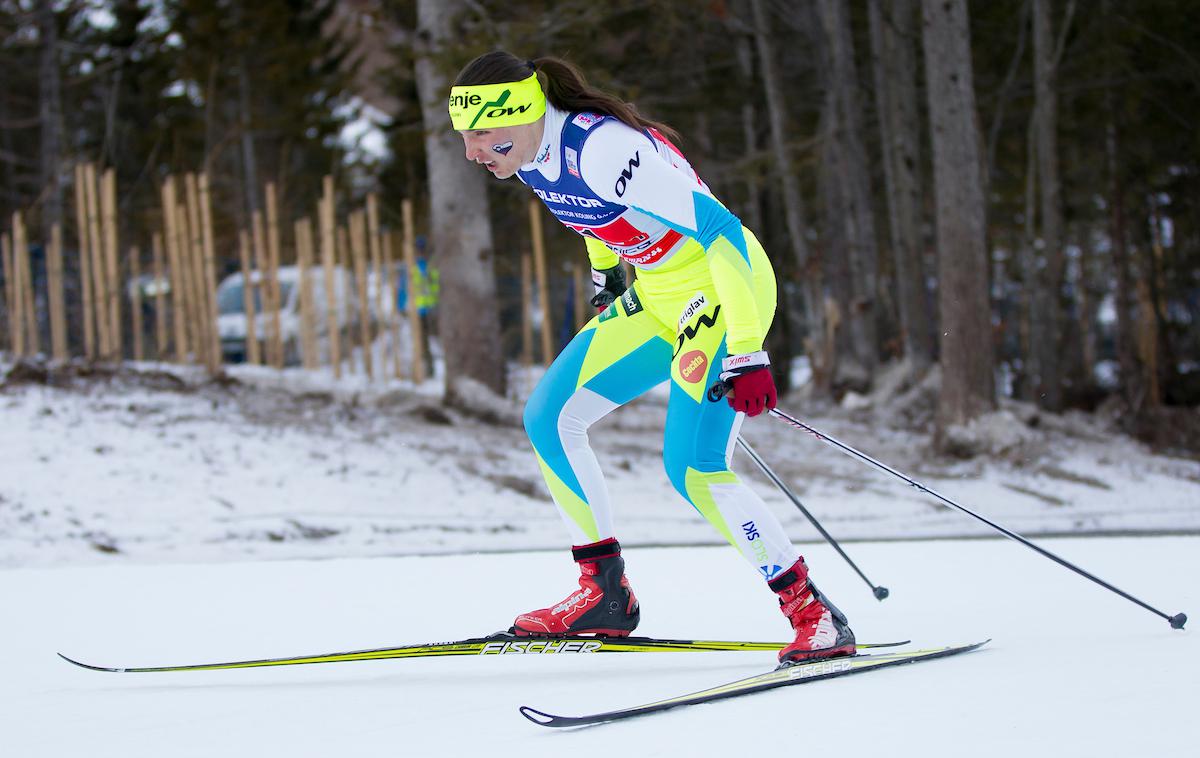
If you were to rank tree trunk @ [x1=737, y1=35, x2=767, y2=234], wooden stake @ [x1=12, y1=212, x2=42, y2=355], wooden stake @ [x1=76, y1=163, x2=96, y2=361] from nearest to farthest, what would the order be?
wooden stake @ [x1=76, y1=163, x2=96, y2=361], wooden stake @ [x1=12, y1=212, x2=42, y2=355], tree trunk @ [x1=737, y1=35, x2=767, y2=234]

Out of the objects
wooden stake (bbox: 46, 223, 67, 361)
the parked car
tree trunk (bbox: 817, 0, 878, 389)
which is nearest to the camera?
wooden stake (bbox: 46, 223, 67, 361)

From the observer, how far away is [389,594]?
523 cm

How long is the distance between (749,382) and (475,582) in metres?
2.50

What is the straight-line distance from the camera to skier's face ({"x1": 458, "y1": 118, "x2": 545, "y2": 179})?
369cm

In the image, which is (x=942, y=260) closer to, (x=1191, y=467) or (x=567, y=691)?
(x=1191, y=467)

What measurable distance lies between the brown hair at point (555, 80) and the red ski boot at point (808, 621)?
1507mm

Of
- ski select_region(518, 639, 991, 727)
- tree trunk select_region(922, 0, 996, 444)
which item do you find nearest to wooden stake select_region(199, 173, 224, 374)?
tree trunk select_region(922, 0, 996, 444)

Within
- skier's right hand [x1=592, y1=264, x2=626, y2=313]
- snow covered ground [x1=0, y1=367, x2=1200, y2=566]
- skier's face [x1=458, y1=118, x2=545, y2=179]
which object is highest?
skier's face [x1=458, y1=118, x2=545, y2=179]

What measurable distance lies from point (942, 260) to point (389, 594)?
22.8 feet

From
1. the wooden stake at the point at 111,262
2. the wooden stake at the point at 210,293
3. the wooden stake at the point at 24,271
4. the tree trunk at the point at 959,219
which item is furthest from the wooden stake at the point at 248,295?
the tree trunk at the point at 959,219

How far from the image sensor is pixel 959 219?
411 inches

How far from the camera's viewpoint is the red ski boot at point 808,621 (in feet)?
11.7

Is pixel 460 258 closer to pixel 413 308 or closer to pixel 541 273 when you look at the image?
pixel 541 273

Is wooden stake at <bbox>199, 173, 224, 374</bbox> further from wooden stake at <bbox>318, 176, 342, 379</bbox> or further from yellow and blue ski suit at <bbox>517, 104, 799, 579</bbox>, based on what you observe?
yellow and blue ski suit at <bbox>517, 104, 799, 579</bbox>
